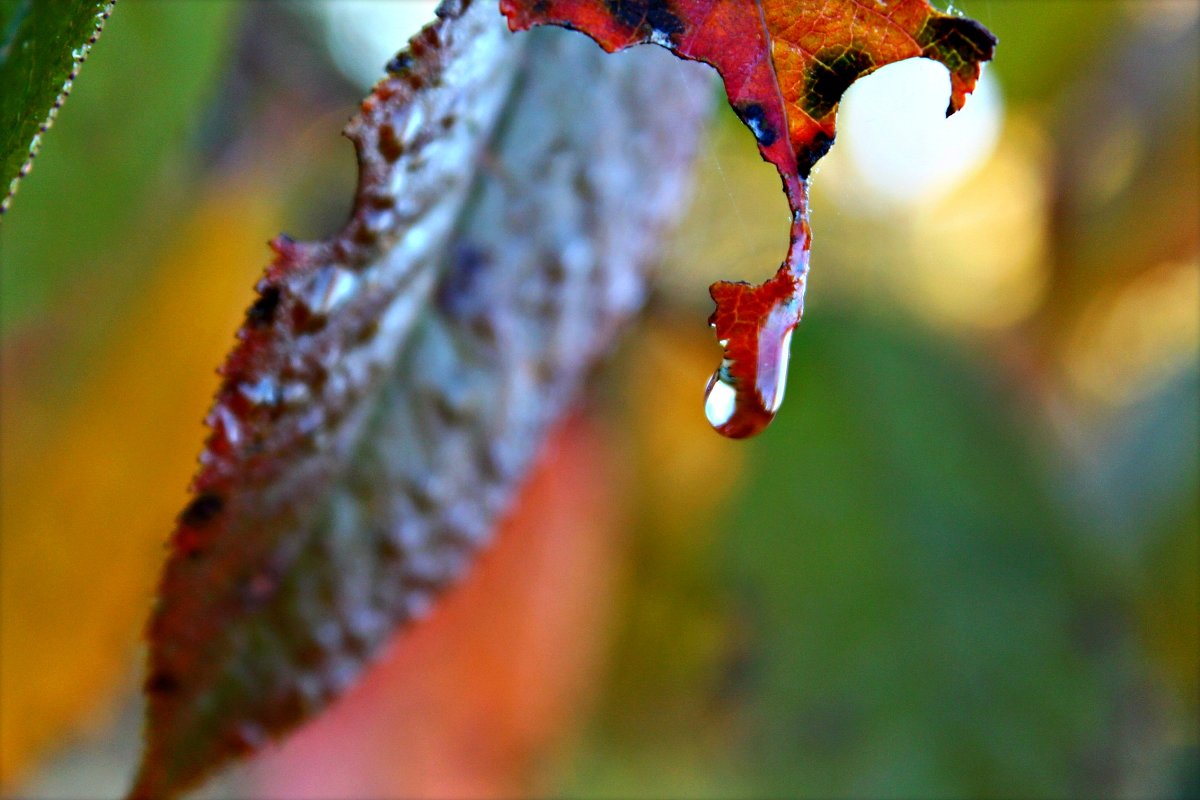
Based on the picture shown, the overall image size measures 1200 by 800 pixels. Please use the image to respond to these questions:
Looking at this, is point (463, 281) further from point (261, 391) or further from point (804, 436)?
point (804, 436)

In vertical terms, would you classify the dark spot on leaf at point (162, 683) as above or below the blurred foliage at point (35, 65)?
below

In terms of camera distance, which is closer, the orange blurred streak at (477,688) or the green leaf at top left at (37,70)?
the green leaf at top left at (37,70)

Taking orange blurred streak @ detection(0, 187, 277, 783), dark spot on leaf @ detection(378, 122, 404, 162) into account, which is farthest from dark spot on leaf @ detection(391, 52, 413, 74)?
orange blurred streak @ detection(0, 187, 277, 783)

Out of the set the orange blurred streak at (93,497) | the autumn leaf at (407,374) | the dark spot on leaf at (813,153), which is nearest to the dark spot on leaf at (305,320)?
the autumn leaf at (407,374)

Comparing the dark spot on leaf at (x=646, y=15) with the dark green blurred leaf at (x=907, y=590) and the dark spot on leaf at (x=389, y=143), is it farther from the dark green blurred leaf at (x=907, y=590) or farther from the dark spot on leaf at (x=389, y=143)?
the dark green blurred leaf at (x=907, y=590)

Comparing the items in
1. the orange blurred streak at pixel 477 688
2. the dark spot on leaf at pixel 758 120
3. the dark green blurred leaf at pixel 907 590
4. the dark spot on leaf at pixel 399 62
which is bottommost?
the dark green blurred leaf at pixel 907 590

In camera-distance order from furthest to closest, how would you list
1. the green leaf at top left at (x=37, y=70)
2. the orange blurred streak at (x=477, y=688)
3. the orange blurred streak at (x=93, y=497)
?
the orange blurred streak at (x=477, y=688)
the orange blurred streak at (x=93, y=497)
the green leaf at top left at (x=37, y=70)
